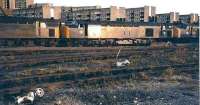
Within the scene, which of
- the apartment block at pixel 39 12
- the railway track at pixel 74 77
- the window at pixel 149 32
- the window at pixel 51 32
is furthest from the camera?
the apartment block at pixel 39 12

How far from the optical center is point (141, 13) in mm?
93000

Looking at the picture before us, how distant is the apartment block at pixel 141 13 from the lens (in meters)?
87.5

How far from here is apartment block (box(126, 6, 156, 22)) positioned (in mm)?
→ 87500

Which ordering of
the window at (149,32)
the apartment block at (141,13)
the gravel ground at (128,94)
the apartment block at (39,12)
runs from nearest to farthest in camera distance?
the gravel ground at (128,94) → the window at (149,32) → the apartment block at (39,12) → the apartment block at (141,13)

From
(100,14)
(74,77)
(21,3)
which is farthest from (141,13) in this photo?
(74,77)

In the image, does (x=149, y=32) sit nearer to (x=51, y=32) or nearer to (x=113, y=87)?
(x=51, y=32)

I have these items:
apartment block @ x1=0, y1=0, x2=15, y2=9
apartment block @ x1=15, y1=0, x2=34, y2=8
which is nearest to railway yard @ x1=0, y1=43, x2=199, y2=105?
apartment block @ x1=0, y1=0, x2=15, y2=9

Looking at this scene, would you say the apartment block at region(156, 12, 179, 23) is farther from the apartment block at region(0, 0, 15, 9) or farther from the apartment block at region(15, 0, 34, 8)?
the apartment block at region(0, 0, 15, 9)

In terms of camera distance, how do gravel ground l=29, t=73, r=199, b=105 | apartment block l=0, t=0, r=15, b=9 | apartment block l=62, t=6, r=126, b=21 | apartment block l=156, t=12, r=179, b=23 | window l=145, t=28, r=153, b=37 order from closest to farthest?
gravel ground l=29, t=73, r=199, b=105 < apartment block l=0, t=0, r=15, b=9 < window l=145, t=28, r=153, b=37 < apartment block l=62, t=6, r=126, b=21 < apartment block l=156, t=12, r=179, b=23

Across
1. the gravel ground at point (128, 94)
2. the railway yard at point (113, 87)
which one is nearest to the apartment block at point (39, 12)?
the railway yard at point (113, 87)

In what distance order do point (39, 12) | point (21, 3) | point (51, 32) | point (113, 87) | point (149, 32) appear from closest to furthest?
point (113, 87) → point (51, 32) → point (149, 32) → point (39, 12) → point (21, 3)

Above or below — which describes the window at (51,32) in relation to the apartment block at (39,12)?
below

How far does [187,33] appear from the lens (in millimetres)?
50969

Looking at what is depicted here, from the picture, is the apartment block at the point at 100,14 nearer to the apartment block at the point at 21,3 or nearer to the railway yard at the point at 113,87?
the apartment block at the point at 21,3
